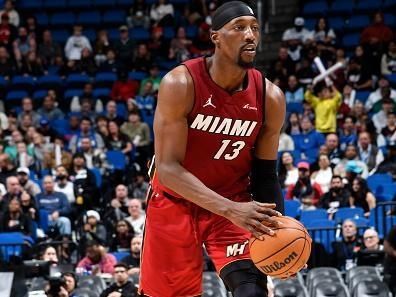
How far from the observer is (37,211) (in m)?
14.4

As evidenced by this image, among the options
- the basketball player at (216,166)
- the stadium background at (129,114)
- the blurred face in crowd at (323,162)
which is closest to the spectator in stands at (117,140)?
the stadium background at (129,114)

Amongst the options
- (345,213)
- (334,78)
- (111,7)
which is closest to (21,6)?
(111,7)

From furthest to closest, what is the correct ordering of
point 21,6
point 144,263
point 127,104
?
point 21,6 → point 127,104 → point 144,263

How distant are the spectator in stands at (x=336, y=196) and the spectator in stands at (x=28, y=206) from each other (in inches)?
148

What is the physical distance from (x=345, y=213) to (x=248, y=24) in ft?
27.0

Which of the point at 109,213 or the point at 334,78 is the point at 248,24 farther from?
the point at 334,78

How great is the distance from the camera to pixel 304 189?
14.3 m

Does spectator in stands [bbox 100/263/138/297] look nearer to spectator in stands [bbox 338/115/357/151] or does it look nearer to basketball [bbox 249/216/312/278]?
basketball [bbox 249/216/312/278]

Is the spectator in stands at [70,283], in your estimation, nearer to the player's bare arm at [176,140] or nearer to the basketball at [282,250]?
the player's bare arm at [176,140]

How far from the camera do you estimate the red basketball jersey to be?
18.7 ft

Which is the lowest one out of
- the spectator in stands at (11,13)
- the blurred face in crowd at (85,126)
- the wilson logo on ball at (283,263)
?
the wilson logo on ball at (283,263)

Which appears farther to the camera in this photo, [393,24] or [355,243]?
[393,24]

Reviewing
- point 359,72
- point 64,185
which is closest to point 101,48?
point 359,72

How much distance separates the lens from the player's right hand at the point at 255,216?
5289 millimetres
